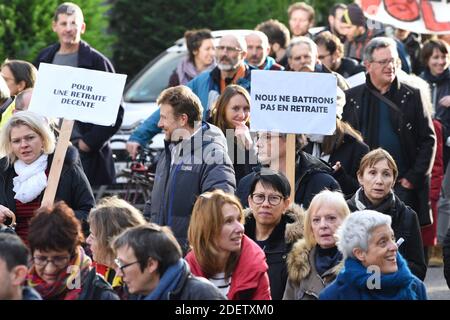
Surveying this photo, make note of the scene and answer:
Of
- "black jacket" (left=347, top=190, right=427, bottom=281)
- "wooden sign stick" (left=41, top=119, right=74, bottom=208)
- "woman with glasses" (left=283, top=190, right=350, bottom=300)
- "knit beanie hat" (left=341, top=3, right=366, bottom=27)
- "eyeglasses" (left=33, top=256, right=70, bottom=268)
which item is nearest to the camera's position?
"eyeglasses" (left=33, top=256, right=70, bottom=268)

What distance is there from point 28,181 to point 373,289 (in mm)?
3384

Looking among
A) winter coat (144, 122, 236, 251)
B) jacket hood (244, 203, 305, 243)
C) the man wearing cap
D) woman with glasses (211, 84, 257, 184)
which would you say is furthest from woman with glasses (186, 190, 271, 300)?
the man wearing cap

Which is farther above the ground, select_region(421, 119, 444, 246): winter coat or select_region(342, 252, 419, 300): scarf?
select_region(421, 119, 444, 246): winter coat

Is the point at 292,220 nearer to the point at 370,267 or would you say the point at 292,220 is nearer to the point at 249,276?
the point at 249,276

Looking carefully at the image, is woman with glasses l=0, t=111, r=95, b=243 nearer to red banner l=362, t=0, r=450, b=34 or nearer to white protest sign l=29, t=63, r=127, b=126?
white protest sign l=29, t=63, r=127, b=126

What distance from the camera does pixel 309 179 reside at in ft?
35.4

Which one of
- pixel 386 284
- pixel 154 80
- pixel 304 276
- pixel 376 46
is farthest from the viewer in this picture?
pixel 154 80

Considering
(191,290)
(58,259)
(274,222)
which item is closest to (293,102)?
(274,222)

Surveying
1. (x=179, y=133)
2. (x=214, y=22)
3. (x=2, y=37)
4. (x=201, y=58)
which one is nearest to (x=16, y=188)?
(x=179, y=133)

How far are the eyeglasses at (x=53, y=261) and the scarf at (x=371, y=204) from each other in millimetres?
2757

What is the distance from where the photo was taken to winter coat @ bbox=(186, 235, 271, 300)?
8734 mm

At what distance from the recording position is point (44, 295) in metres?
8.08

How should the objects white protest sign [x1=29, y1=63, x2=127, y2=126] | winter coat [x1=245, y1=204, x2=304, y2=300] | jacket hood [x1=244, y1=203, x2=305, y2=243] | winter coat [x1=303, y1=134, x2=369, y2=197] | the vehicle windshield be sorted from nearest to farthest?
winter coat [x1=245, y1=204, x2=304, y2=300], jacket hood [x1=244, y1=203, x2=305, y2=243], white protest sign [x1=29, y1=63, x2=127, y2=126], winter coat [x1=303, y1=134, x2=369, y2=197], the vehicle windshield

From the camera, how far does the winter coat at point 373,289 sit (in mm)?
8125
